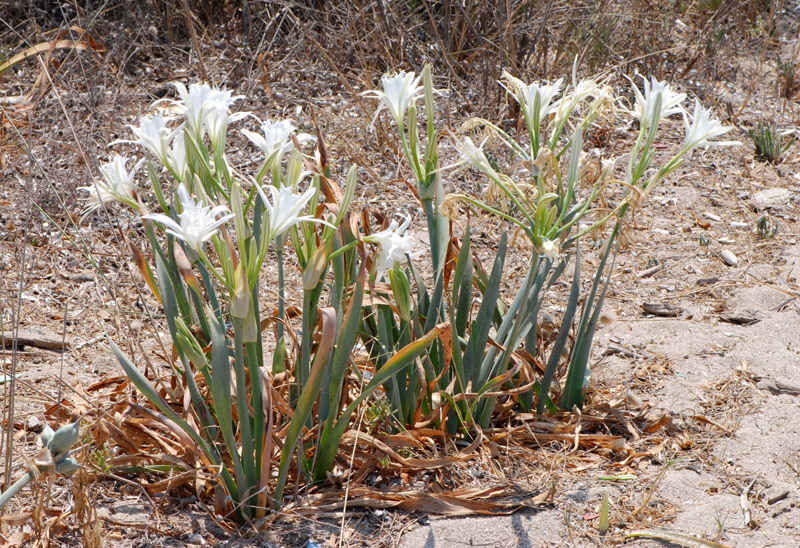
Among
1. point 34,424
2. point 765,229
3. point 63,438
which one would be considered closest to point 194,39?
point 34,424

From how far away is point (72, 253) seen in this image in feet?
9.85

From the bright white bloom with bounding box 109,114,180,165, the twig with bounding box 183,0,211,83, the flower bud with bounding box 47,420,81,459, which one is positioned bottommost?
the flower bud with bounding box 47,420,81,459

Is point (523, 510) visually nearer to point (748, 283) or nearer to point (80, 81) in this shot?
point (748, 283)

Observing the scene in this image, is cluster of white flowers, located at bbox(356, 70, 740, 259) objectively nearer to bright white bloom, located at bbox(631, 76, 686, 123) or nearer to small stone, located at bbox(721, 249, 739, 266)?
bright white bloom, located at bbox(631, 76, 686, 123)

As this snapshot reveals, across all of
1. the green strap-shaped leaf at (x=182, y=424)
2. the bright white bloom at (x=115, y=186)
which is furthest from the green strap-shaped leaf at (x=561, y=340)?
the bright white bloom at (x=115, y=186)

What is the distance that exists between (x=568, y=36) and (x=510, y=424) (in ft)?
10.7

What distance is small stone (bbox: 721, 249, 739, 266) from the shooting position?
311 cm

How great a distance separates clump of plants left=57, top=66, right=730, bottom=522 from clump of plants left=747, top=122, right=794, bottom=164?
8.30 ft

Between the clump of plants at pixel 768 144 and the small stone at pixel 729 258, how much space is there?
1072 millimetres

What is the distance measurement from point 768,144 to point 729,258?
1161mm

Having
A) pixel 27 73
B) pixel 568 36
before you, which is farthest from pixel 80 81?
pixel 568 36

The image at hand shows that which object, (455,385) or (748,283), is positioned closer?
(455,385)

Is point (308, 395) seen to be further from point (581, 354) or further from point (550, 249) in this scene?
point (581, 354)

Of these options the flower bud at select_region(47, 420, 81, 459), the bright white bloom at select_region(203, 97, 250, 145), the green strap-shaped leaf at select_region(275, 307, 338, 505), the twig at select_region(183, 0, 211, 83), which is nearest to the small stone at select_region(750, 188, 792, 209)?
the twig at select_region(183, 0, 211, 83)
